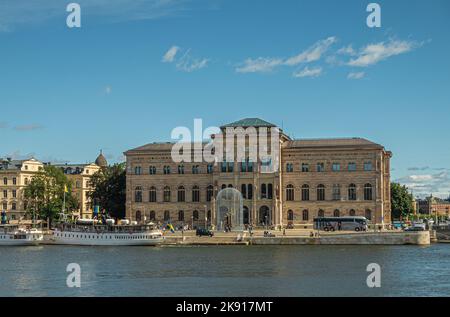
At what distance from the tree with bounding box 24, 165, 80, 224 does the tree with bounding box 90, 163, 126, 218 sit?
600cm

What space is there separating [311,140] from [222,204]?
2344 cm

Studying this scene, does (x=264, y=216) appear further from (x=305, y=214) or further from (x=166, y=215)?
(x=166, y=215)

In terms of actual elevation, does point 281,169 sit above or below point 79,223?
above

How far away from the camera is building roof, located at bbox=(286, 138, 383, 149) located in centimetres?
11672

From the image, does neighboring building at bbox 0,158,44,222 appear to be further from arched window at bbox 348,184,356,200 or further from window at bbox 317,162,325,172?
arched window at bbox 348,184,356,200

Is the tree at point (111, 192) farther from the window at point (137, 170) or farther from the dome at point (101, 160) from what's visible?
the dome at point (101, 160)

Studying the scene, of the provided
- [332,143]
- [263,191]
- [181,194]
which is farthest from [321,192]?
[181,194]

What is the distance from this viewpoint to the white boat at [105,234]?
9894cm

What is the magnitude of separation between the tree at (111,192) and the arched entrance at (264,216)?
86.6 ft

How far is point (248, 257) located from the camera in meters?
74.4

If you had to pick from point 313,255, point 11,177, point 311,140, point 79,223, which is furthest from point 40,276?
point 11,177

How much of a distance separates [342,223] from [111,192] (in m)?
43.4

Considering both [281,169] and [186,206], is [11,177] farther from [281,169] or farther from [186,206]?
[281,169]
